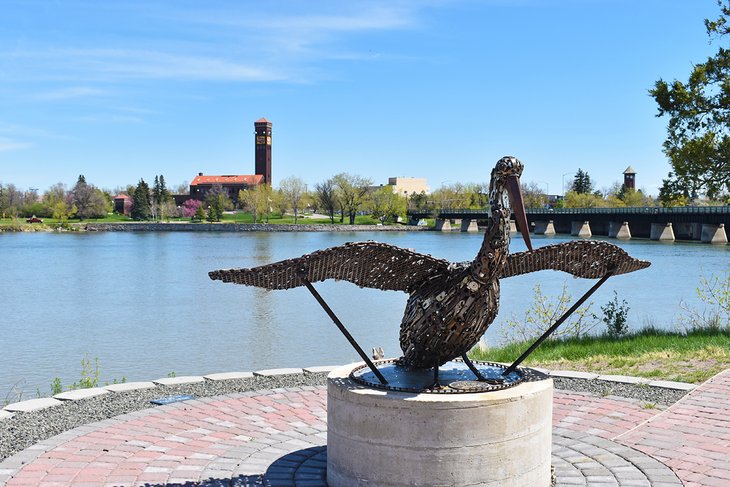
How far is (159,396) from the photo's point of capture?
31.5ft

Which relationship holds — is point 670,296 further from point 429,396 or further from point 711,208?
point 711,208

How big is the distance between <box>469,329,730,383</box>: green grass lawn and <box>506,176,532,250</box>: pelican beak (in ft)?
19.7

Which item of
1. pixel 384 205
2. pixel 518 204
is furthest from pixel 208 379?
pixel 384 205

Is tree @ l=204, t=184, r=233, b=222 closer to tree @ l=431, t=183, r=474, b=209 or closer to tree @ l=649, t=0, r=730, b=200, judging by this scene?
tree @ l=431, t=183, r=474, b=209

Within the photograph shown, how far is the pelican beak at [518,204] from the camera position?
557cm

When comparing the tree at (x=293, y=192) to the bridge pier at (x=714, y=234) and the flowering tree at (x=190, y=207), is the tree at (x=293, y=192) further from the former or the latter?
the bridge pier at (x=714, y=234)

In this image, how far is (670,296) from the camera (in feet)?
90.1

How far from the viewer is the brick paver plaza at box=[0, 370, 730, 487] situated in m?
6.52

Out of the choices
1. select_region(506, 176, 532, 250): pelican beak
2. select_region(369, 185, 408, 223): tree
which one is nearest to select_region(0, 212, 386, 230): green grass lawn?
select_region(369, 185, 408, 223): tree

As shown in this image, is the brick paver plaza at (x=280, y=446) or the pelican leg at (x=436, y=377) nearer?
the pelican leg at (x=436, y=377)

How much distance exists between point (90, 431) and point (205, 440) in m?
1.35

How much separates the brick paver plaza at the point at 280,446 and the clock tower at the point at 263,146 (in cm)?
14442

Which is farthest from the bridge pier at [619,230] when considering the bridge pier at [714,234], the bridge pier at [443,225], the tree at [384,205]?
the tree at [384,205]

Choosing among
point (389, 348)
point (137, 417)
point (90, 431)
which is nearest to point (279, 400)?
point (137, 417)
